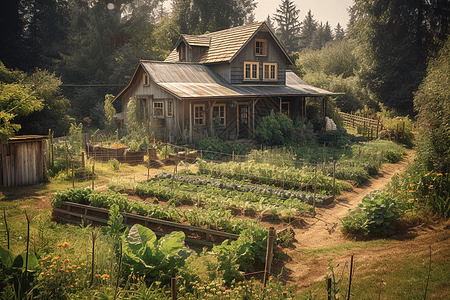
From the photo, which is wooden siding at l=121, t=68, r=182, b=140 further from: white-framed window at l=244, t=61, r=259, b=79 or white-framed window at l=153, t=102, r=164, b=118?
white-framed window at l=244, t=61, r=259, b=79

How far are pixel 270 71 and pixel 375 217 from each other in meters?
19.4

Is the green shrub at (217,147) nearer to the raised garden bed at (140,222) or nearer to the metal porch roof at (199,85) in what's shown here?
the metal porch roof at (199,85)

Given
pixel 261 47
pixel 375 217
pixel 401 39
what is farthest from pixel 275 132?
pixel 401 39

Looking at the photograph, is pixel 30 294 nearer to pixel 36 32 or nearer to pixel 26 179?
pixel 26 179

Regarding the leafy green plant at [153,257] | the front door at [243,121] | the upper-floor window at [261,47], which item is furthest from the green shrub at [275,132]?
the leafy green plant at [153,257]

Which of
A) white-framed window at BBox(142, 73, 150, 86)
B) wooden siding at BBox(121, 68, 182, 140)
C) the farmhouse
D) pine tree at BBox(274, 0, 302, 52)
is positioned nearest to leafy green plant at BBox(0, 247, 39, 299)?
the farmhouse

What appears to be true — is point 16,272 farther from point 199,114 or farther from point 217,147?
point 199,114

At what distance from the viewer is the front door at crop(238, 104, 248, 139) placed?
75.3ft

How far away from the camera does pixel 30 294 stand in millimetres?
4316

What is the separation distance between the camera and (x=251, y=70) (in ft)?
81.7

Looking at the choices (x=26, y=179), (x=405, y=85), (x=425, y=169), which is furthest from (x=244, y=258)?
(x=405, y=85)

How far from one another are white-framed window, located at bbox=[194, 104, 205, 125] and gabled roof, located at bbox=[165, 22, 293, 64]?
13.8 ft

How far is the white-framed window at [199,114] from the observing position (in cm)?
2122

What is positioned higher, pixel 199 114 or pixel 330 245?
pixel 199 114
